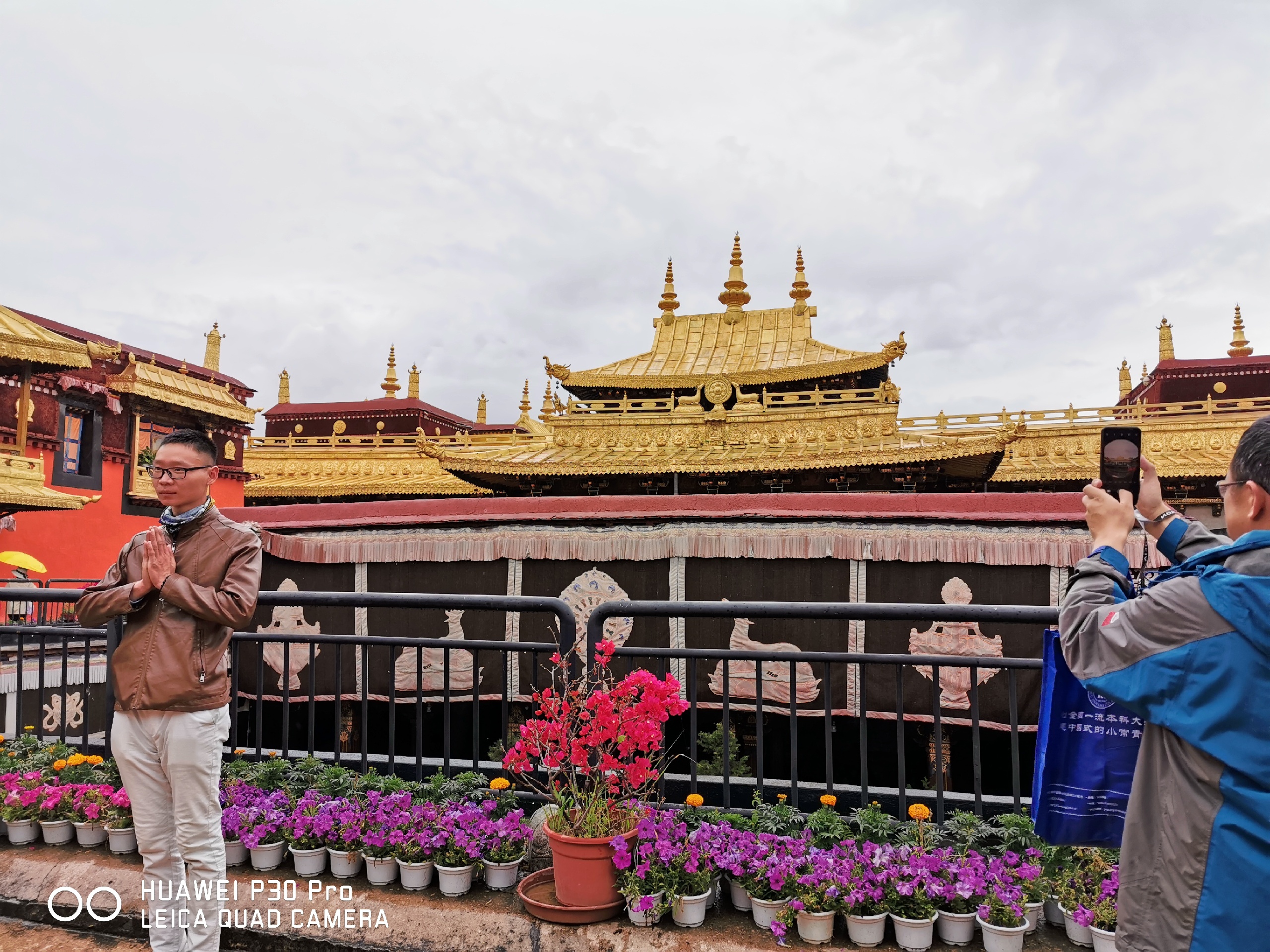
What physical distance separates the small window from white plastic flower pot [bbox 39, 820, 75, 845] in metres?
18.9

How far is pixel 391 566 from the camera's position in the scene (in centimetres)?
833

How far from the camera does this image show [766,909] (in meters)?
3.00

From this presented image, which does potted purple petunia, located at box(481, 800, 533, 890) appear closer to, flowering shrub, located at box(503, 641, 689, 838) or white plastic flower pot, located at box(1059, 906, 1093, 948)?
flowering shrub, located at box(503, 641, 689, 838)

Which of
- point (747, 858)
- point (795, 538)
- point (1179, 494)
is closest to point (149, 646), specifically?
point (747, 858)

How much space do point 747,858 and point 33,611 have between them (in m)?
19.3

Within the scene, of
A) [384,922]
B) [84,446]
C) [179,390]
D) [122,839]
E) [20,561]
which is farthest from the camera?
[179,390]

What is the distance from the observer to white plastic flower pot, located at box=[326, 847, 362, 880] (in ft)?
11.5

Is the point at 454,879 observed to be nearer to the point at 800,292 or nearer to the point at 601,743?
the point at 601,743

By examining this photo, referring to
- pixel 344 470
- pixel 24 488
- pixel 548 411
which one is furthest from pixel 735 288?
pixel 24 488

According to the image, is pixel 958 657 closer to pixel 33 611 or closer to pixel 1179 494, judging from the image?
pixel 1179 494

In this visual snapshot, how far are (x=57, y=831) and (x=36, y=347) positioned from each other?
14.6 meters

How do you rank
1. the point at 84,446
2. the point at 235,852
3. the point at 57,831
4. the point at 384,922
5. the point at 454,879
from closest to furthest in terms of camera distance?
the point at 384,922 → the point at 454,879 → the point at 235,852 → the point at 57,831 → the point at 84,446

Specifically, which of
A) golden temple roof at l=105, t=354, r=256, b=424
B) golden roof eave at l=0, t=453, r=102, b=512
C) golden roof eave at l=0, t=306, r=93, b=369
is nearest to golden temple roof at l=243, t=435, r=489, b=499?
golden temple roof at l=105, t=354, r=256, b=424

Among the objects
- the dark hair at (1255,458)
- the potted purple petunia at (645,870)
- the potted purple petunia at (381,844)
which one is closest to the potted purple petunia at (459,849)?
the potted purple petunia at (381,844)
